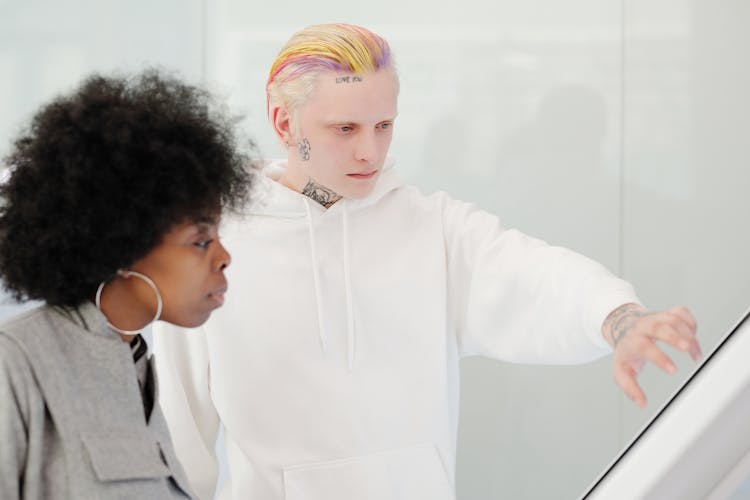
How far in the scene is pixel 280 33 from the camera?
8.71 feet

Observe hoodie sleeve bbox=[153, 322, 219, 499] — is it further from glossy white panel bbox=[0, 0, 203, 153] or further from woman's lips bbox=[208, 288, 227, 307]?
glossy white panel bbox=[0, 0, 203, 153]

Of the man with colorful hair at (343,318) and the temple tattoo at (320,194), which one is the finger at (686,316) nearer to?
the man with colorful hair at (343,318)

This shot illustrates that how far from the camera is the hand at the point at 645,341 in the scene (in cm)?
104

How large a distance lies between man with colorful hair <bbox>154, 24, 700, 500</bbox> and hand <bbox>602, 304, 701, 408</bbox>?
0.85ft

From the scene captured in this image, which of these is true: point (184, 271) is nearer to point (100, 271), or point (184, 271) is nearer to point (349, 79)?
point (100, 271)

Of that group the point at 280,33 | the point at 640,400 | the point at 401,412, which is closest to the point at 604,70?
the point at 280,33

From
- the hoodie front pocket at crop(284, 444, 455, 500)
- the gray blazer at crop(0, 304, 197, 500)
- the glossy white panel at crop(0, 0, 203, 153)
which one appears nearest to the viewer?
the gray blazer at crop(0, 304, 197, 500)

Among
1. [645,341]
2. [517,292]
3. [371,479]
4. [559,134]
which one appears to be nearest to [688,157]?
[559,134]

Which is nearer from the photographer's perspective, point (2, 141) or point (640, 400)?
point (640, 400)

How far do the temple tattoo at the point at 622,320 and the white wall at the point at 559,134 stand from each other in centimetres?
122

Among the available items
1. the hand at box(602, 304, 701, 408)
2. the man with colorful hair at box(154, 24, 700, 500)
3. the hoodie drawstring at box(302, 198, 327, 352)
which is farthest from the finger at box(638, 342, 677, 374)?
the hoodie drawstring at box(302, 198, 327, 352)

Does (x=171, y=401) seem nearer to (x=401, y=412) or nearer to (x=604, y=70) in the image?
(x=401, y=412)

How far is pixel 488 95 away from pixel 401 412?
123cm

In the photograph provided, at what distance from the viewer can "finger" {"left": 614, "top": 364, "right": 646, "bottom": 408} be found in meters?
1.05
